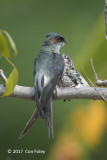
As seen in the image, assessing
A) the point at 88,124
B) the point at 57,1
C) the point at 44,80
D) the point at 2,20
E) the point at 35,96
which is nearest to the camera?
the point at 35,96

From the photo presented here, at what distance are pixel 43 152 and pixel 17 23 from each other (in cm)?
233

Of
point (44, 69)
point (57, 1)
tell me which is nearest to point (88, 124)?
point (44, 69)

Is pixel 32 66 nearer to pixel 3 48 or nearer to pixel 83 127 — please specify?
pixel 83 127

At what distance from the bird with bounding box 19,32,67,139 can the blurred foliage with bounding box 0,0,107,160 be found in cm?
70

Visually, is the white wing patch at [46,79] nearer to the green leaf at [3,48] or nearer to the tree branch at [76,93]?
the tree branch at [76,93]

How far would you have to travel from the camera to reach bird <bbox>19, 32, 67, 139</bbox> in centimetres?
355

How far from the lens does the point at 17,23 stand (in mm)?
7715

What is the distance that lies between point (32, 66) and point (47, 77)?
295 cm

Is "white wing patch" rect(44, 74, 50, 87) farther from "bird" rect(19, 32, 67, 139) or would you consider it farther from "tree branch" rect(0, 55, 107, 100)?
"tree branch" rect(0, 55, 107, 100)

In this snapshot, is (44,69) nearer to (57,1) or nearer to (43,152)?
(43,152)

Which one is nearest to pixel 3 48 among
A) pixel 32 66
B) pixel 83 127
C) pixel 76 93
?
pixel 76 93

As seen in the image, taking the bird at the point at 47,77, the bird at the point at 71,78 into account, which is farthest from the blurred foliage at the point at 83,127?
the bird at the point at 47,77

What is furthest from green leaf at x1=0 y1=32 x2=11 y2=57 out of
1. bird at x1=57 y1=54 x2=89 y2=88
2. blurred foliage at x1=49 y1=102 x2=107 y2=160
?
blurred foliage at x1=49 y1=102 x2=107 y2=160

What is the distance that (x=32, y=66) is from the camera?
6742 millimetres
